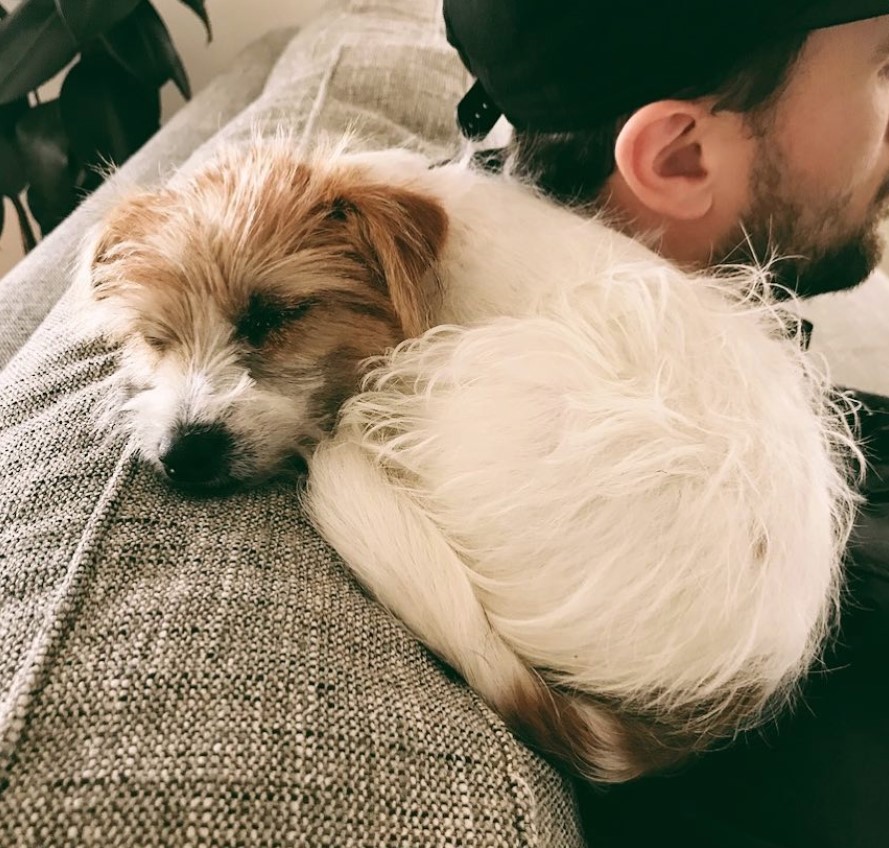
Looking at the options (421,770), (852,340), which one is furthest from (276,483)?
(852,340)

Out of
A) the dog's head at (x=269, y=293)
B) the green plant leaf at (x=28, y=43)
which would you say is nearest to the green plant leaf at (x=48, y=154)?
the green plant leaf at (x=28, y=43)

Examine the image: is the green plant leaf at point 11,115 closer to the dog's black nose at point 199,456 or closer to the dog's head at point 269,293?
the dog's head at point 269,293

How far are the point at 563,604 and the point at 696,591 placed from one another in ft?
0.38

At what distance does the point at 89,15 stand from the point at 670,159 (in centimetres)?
154

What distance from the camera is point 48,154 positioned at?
200 centimetres

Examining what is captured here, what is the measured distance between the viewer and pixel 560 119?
36.8 inches

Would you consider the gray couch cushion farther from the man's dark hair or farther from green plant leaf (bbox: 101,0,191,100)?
green plant leaf (bbox: 101,0,191,100)

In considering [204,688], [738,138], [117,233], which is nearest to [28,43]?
[117,233]

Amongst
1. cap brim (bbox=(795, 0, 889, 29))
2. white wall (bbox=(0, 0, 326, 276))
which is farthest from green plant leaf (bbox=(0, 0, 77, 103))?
cap brim (bbox=(795, 0, 889, 29))

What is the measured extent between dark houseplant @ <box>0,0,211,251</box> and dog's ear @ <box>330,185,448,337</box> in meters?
1.32

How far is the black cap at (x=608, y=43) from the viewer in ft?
2.51

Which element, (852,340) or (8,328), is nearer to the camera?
(8,328)

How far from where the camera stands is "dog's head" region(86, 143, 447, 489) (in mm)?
870

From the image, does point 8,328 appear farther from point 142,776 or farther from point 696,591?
point 696,591
